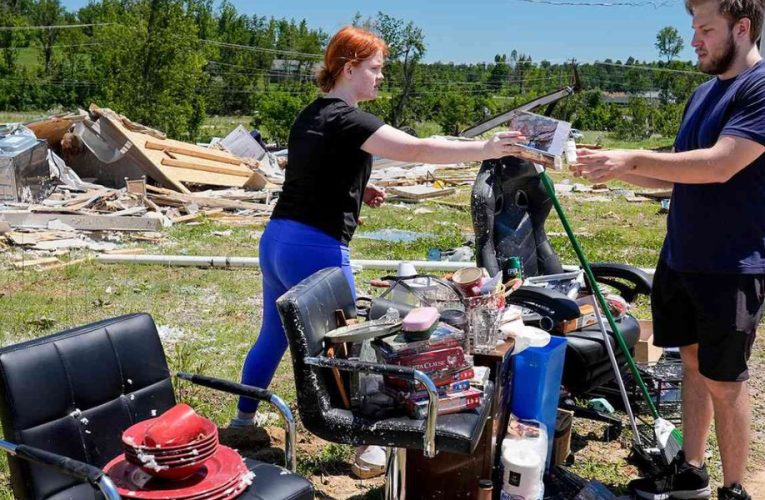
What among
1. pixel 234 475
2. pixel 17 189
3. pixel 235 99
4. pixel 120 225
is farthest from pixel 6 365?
pixel 235 99

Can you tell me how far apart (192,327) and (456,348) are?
379 centimetres

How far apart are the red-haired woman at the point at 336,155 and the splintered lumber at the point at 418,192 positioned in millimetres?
11000

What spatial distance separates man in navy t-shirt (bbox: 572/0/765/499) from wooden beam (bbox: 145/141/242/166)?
1229cm

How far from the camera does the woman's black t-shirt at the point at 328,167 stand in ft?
10.1

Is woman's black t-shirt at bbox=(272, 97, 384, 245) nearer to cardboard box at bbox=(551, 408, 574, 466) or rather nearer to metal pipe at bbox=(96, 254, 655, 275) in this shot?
cardboard box at bbox=(551, 408, 574, 466)

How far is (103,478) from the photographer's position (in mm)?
2008

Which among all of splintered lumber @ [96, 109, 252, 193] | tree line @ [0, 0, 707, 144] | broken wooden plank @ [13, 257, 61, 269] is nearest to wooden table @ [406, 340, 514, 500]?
broken wooden plank @ [13, 257, 61, 269]

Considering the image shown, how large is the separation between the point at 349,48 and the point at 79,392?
174 cm

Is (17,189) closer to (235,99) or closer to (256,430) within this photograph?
(256,430)

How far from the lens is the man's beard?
2.92 meters

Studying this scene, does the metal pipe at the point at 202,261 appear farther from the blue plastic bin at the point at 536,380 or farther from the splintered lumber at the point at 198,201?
the blue plastic bin at the point at 536,380

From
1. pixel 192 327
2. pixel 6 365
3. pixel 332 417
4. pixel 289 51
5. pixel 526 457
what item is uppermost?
pixel 289 51

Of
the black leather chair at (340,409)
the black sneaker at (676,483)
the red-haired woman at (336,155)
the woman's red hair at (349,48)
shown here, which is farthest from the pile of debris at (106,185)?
the black sneaker at (676,483)

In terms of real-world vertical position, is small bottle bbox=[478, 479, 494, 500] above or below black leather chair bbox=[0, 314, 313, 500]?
below
